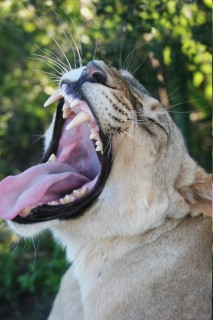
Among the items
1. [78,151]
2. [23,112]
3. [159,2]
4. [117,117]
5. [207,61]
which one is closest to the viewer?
[117,117]

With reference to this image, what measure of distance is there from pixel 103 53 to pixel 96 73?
1.10 meters

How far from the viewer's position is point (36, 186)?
2611 mm

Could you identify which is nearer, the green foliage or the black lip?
the black lip

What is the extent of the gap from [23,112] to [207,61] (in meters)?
1.90

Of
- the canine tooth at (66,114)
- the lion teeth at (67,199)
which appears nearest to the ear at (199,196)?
the lion teeth at (67,199)

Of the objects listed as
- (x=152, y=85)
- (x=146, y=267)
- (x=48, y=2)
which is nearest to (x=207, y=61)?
(x=152, y=85)

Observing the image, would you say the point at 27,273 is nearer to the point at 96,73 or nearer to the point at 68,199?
the point at 68,199

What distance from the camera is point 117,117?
256 cm

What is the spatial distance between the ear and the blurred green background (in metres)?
0.45

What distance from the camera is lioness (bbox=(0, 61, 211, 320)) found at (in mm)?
2562

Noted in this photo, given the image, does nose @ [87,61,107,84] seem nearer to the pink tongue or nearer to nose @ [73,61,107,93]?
nose @ [73,61,107,93]

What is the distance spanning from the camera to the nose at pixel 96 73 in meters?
2.53

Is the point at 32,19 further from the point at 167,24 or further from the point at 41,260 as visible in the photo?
the point at 41,260

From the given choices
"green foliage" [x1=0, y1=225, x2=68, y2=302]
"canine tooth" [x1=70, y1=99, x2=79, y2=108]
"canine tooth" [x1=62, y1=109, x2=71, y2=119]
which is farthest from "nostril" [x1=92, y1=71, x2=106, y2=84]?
"green foliage" [x1=0, y1=225, x2=68, y2=302]
